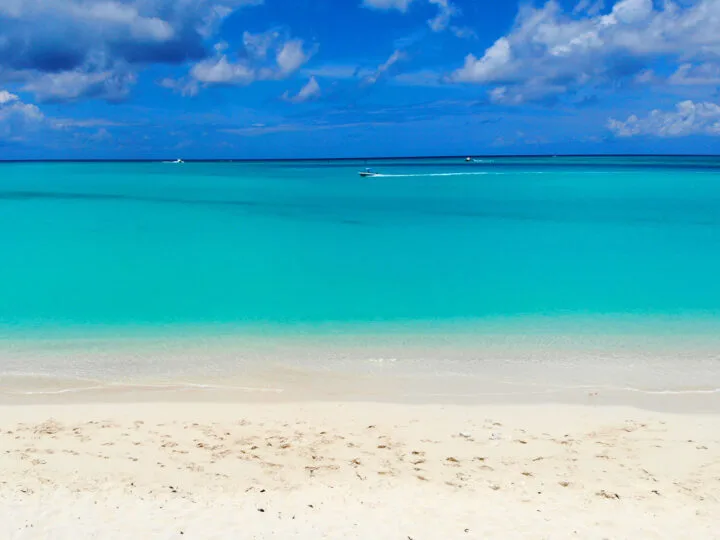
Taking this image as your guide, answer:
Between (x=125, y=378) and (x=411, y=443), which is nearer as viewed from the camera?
(x=411, y=443)

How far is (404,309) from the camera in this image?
11820 mm

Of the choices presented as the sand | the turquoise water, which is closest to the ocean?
the turquoise water

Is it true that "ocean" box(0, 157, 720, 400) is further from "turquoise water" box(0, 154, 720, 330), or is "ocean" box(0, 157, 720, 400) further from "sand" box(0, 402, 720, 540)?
"sand" box(0, 402, 720, 540)

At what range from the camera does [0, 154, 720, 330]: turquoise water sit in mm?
12000

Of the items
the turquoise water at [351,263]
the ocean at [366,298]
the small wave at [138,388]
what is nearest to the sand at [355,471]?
the small wave at [138,388]

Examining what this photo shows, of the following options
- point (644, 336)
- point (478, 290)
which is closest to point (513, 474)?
point (644, 336)

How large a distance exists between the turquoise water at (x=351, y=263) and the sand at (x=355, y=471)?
457cm

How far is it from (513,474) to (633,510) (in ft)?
3.07

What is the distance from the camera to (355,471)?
5.31 metres

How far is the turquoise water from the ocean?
8cm

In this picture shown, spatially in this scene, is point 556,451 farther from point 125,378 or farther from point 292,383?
point 125,378

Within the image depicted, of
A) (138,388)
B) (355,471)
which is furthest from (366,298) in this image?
(355,471)

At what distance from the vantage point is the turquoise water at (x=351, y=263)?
1200 cm

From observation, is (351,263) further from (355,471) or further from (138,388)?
(355,471)
